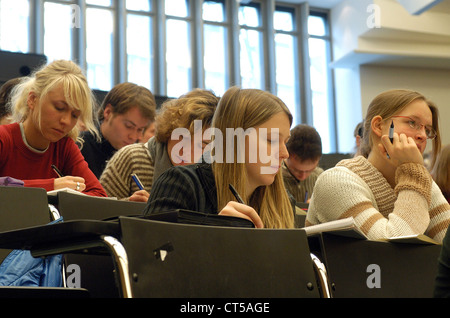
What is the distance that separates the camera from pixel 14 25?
676 centimetres

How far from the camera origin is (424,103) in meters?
2.05

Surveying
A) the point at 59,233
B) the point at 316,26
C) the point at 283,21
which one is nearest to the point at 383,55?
the point at 316,26

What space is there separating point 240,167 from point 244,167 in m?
0.01

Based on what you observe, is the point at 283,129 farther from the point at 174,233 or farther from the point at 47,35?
the point at 47,35

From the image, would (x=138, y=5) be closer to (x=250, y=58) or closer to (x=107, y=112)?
(x=250, y=58)

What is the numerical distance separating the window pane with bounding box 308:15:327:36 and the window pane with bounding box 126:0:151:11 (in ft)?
7.80

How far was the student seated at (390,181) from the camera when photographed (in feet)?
5.93

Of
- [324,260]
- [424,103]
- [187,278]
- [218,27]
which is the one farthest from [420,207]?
[218,27]

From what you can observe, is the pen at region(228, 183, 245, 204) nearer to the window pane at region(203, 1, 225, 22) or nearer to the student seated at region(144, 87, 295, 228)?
the student seated at region(144, 87, 295, 228)

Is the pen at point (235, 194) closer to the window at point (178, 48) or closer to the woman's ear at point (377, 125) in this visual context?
the woman's ear at point (377, 125)

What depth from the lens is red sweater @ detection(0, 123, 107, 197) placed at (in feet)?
7.50

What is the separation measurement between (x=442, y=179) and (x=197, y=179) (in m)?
1.43

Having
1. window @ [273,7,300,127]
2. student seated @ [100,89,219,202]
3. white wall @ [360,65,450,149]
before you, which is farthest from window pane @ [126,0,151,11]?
student seated @ [100,89,219,202]

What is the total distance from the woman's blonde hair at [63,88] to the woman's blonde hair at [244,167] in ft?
2.79
